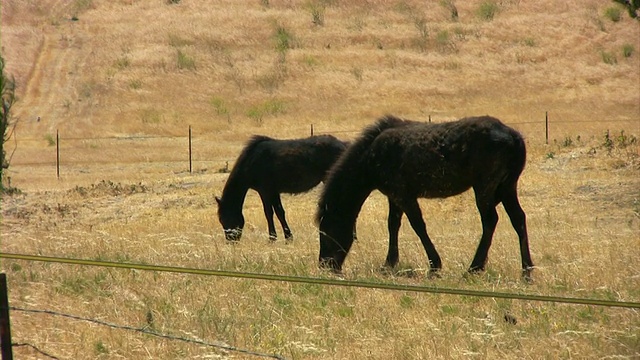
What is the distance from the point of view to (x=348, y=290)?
28.2 ft

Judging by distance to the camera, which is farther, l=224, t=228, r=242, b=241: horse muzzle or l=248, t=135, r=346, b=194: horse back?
l=248, t=135, r=346, b=194: horse back

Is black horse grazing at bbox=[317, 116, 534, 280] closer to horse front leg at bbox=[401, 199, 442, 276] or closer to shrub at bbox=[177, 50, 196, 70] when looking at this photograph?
horse front leg at bbox=[401, 199, 442, 276]

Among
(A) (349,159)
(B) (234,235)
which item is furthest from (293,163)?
(A) (349,159)

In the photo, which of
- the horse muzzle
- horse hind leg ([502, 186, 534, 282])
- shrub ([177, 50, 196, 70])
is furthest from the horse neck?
shrub ([177, 50, 196, 70])

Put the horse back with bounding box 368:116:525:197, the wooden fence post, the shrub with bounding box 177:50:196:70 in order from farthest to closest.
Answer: the shrub with bounding box 177:50:196:70, the horse back with bounding box 368:116:525:197, the wooden fence post

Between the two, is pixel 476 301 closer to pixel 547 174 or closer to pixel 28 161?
pixel 547 174

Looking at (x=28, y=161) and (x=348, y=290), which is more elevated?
(x=348, y=290)

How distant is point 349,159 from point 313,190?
1077 centimetres

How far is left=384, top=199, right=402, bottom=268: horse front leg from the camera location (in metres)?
10.6

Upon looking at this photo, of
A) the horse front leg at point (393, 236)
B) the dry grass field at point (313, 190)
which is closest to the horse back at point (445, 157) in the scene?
the horse front leg at point (393, 236)

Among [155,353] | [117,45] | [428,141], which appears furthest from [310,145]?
[117,45]

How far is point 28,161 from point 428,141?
28.1 meters

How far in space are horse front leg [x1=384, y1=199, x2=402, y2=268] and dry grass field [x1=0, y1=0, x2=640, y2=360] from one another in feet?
0.71

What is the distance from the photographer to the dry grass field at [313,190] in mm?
7547
